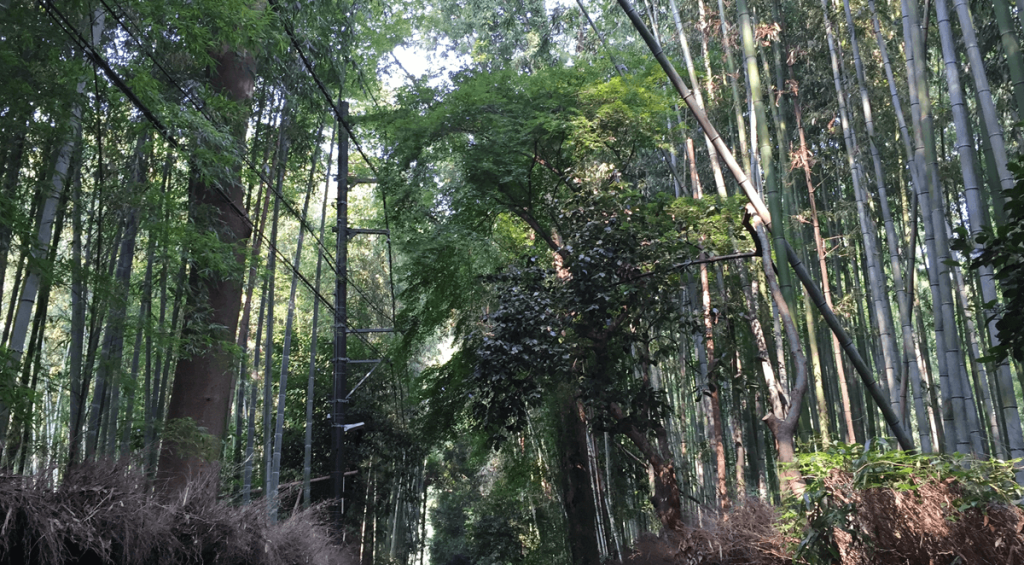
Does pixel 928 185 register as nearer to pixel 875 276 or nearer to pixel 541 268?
pixel 875 276

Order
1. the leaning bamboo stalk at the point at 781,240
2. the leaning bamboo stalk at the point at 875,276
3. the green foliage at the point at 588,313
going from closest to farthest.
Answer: the leaning bamboo stalk at the point at 781,240
the green foliage at the point at 588,313
the leaning bamboo stalk at the point at 875,276

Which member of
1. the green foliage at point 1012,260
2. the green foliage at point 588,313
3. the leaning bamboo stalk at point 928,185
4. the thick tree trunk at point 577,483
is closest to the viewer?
the green foliage at point 1012,260

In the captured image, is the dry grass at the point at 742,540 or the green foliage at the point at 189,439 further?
the green foliage at the point at 189,439

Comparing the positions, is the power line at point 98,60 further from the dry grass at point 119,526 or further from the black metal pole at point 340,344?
the black metal pole at point 340,344

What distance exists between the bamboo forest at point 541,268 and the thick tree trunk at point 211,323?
0.03 metres

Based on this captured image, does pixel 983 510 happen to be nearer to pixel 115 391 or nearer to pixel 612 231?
pixel 612 231

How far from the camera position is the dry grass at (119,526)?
10.2ft

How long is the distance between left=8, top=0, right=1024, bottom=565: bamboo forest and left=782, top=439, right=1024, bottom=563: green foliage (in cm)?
2

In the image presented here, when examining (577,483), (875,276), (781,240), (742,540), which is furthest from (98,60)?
(577,483)

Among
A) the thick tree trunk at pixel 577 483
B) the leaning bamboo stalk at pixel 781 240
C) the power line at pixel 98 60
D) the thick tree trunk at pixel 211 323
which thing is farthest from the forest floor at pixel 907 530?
the thick tree trunk at pixel 577 483

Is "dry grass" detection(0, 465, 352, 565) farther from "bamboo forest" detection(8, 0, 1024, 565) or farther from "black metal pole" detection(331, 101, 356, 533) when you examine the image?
"black metal pole" detection(331, 101, 356, 533)

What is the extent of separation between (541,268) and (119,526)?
164 inches

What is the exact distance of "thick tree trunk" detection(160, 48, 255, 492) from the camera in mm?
5879

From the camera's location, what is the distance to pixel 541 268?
22.3 feet
